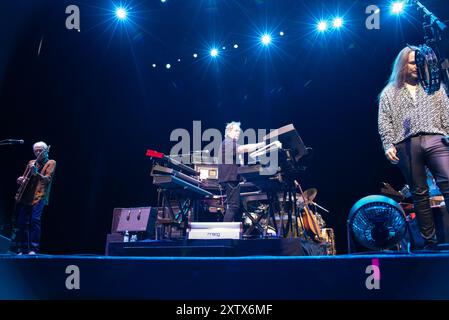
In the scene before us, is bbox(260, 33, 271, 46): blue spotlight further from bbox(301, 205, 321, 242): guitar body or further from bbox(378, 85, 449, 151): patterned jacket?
bbox(378, 85, 449, 151): patterned jacket

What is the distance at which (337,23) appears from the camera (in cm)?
782

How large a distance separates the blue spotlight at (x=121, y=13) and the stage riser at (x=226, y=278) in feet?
20.7

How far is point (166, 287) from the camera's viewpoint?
6.65ft

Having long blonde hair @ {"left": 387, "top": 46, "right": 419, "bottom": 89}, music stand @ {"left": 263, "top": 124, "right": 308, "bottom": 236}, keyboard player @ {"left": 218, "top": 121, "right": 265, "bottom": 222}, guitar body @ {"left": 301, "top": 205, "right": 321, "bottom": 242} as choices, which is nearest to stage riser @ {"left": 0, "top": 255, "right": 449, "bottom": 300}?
long blonde hair @ {"left": 387, "top": 46, "right": 419, "bottom": 89}

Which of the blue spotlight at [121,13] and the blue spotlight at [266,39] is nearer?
the blue spotlight at [121,13]

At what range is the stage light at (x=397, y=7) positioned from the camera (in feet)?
22.4

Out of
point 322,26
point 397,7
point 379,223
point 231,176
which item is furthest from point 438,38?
point 322,26

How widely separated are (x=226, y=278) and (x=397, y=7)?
22.7 ft

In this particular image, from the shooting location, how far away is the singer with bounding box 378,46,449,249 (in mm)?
2766

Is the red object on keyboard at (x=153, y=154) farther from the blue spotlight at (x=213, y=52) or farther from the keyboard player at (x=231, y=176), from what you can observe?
the blue spotlight at (x=213, y=52)

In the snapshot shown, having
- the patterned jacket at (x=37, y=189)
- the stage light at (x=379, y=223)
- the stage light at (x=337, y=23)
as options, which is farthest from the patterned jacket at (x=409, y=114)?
the stage light at (x=337, y=23)

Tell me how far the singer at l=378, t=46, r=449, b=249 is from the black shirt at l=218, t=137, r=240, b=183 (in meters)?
2.38

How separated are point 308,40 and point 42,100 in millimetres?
6121
